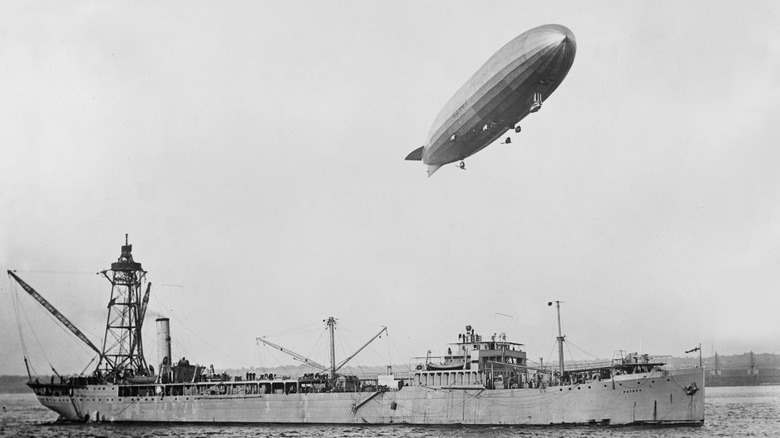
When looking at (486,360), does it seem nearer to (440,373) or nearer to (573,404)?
(440,373)

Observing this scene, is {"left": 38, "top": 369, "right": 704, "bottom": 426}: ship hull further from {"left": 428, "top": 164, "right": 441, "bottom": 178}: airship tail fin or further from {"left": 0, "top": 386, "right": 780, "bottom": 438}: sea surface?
{"left": 428, "top": 164, "right": 441, "bottom": 178}: airship tail fin

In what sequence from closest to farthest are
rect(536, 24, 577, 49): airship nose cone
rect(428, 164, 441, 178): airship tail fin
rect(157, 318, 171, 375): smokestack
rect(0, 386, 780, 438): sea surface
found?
rect(536, 24, 577, 49): airship nose cone, rect(0, 386, 780, 438): sea surface, rect(428, 164, 441, 178): airship tail fin, rect(157, 318, 171, 375): smokestack

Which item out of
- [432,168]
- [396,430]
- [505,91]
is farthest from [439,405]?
[505,91]

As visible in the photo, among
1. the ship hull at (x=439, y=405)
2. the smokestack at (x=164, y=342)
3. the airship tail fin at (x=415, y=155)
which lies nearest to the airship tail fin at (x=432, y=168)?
the airship tail fin at (x=415, y=155)

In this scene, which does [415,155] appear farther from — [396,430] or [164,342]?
[164,342]

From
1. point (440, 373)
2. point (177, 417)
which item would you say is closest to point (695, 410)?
point (440, 373)

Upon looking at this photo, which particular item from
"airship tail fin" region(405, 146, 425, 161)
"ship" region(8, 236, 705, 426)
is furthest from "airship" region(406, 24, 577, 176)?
"ship" region(8, 236, 705, 426)

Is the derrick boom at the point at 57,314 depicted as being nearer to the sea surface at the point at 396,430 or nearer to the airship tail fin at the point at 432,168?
the sea surface at the point at 396,430
